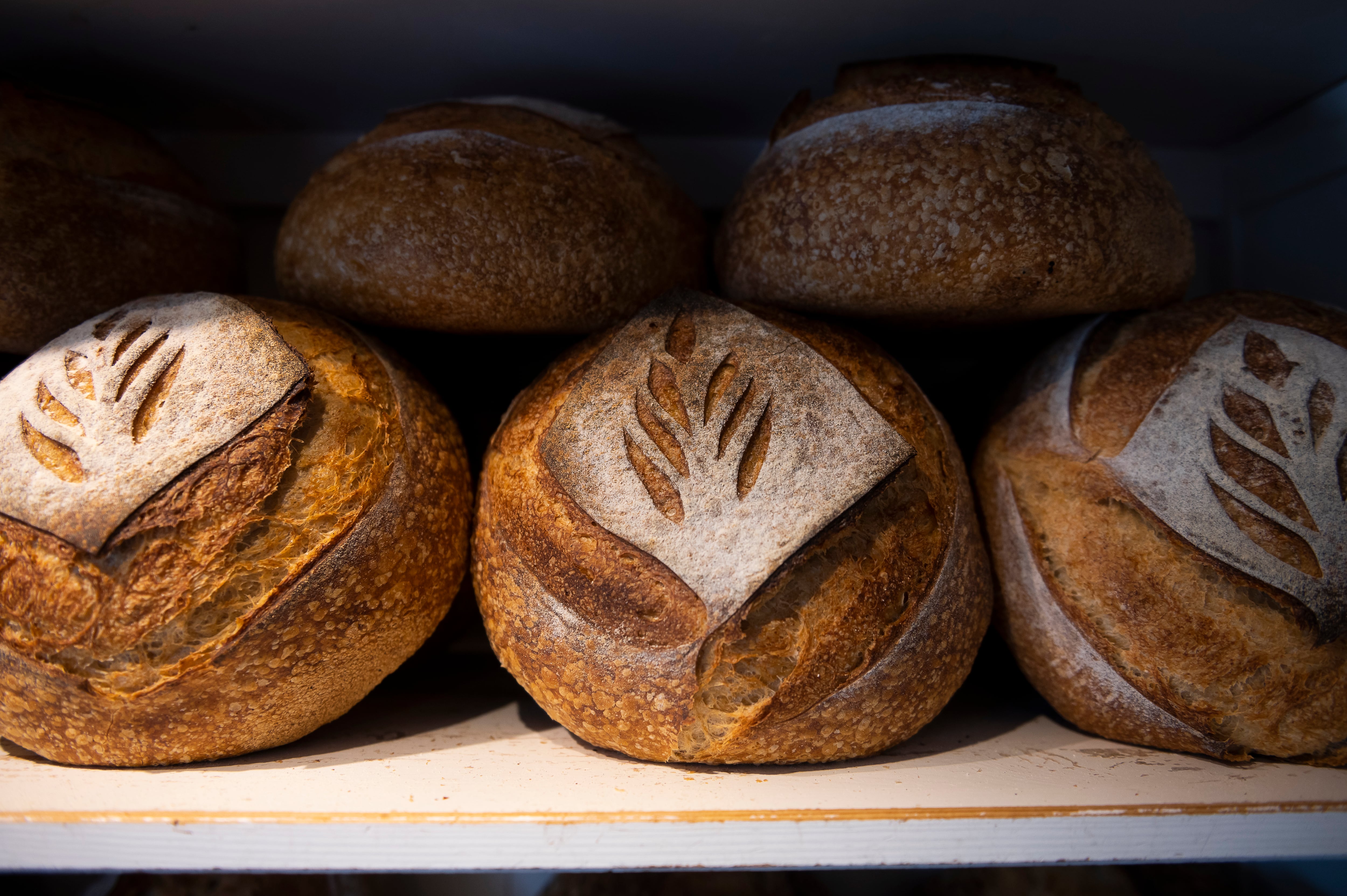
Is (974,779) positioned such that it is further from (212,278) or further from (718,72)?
(212,278)

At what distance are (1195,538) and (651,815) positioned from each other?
824 millimetres

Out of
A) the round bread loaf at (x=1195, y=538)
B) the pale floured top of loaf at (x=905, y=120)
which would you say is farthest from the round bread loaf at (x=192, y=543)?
the round bread loaf at (x=1195, y=538)

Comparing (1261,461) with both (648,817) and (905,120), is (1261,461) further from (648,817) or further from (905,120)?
(648,817)

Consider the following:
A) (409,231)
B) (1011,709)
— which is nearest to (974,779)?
(1011,709)

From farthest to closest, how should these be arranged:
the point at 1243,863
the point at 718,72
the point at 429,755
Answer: the point at 1243,863
the point at 718,72
the point at 429,755

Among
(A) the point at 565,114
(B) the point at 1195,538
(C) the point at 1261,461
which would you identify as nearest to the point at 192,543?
(A) the point at 565,114

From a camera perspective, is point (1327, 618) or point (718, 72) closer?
point (1327, 618)

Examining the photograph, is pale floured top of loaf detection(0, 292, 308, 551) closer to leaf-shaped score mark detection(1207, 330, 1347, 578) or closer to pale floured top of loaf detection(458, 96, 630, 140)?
pale floured top of loaf detection(458, 96, 630, 140)

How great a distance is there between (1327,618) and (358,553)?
4.30 feet

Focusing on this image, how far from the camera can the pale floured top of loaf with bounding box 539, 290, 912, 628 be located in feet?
2.95

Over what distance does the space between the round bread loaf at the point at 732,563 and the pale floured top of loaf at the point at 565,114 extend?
1.63 ft

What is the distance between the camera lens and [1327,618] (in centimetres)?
93

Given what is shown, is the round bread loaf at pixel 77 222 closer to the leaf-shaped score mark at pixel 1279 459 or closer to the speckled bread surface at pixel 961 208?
the speckled bread surface at pixel 961 208

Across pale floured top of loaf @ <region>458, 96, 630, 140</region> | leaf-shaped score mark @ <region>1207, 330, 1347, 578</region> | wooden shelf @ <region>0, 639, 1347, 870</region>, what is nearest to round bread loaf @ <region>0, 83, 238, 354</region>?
pale floured top of loaf @ <region>458, 96, 630, 140</region>
